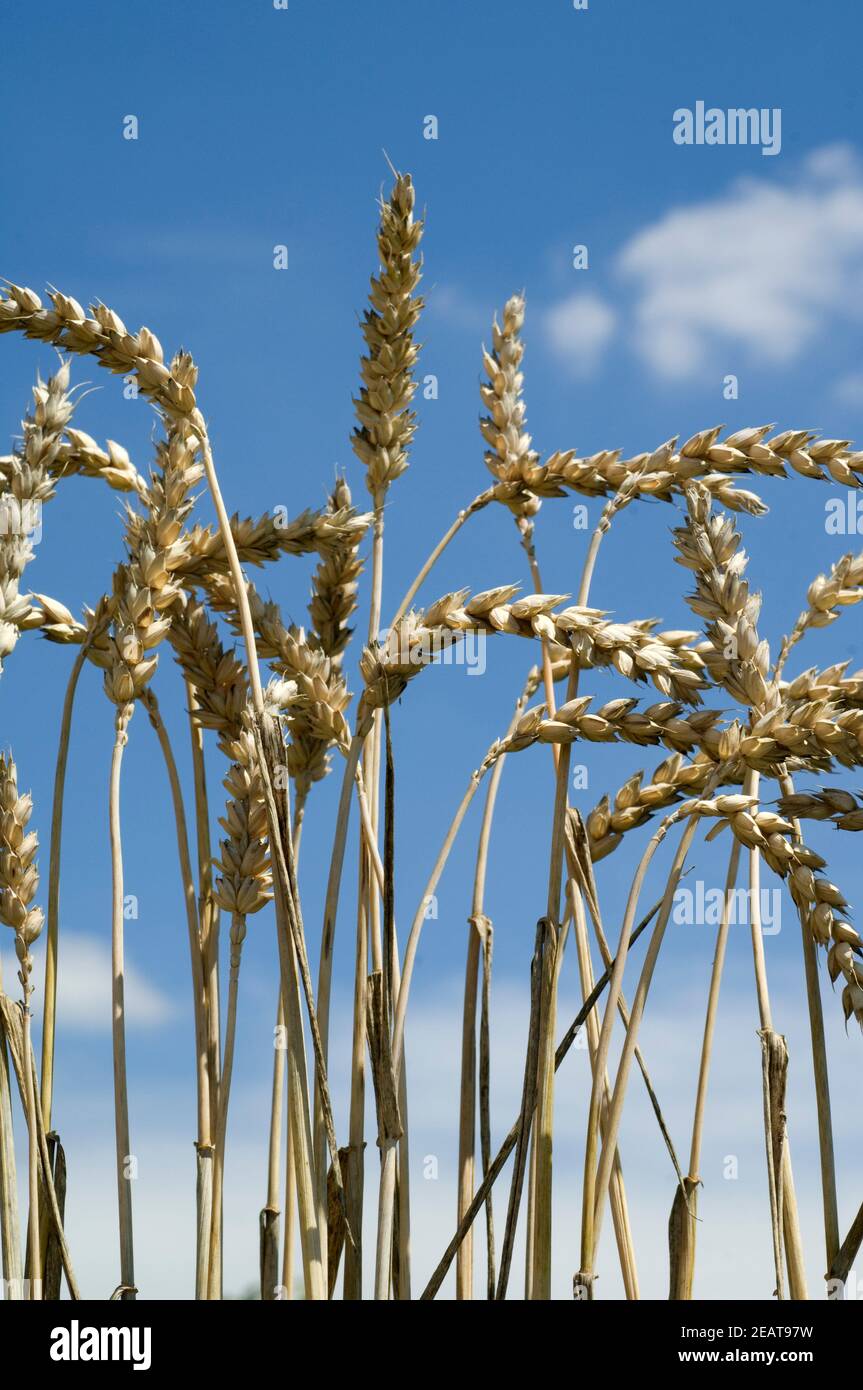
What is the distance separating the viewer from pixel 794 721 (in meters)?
1.77

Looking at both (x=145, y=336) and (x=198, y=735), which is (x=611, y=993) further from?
(x=145, y=336)

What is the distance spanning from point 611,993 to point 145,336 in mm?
Result: 1315

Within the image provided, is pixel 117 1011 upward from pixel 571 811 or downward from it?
downward

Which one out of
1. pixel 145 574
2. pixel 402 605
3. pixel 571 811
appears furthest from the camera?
pixel 402 605

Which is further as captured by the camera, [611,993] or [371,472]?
[371,472]
